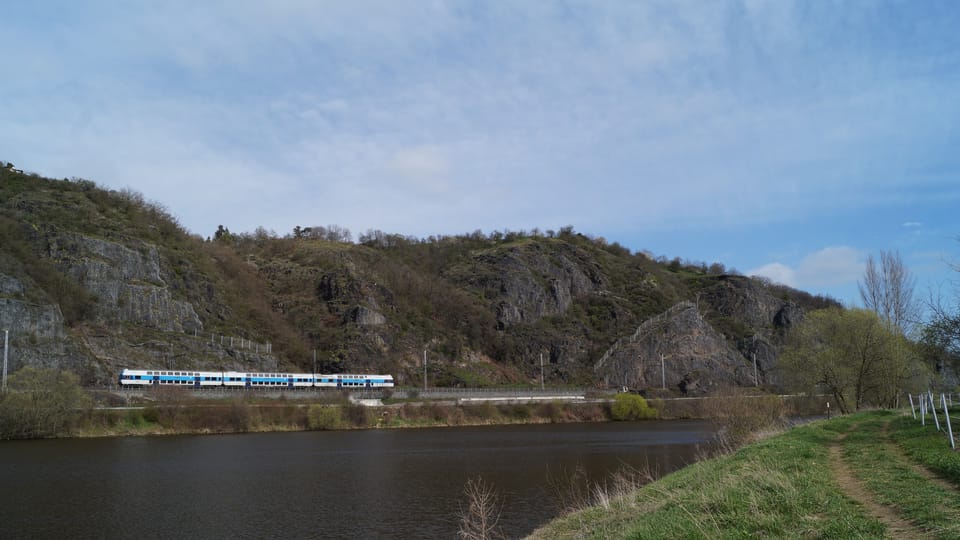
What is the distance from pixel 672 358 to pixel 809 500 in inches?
5971

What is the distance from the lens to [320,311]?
151m

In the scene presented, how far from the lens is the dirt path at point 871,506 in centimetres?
1143

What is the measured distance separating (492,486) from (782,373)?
34697mm

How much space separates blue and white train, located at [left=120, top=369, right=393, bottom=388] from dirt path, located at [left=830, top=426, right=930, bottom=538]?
90.1 metres

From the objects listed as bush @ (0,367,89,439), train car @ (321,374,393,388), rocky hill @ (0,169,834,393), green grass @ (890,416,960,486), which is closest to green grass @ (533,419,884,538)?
green grass @ (890,416,960,486)

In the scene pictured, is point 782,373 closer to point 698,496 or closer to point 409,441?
point 409,441

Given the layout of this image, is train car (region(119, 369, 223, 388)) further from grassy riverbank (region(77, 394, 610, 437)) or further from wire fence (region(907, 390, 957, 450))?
wire fence (region(907, 390, 957, 450))

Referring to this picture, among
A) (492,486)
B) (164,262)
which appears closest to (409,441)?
(492,486)

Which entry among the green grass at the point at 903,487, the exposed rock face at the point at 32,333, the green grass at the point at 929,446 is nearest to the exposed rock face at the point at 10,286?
the exposed rock face at the point at 32,333

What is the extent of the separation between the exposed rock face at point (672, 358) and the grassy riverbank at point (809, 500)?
135m

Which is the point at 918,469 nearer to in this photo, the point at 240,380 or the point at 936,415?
the point at 936,415

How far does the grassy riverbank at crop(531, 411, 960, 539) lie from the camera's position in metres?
12.1

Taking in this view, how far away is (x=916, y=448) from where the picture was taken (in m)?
21.1

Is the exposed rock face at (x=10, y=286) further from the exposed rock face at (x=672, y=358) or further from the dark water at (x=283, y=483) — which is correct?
the exposed rock face at (x=672, y=358)
